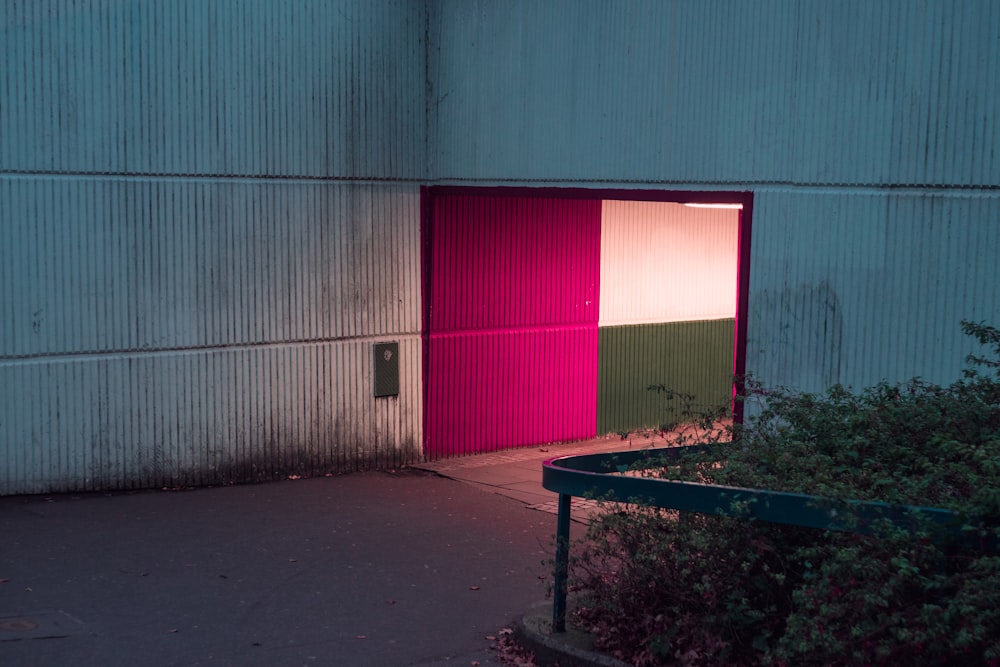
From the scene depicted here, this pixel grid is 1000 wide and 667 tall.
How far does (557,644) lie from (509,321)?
8.15 m

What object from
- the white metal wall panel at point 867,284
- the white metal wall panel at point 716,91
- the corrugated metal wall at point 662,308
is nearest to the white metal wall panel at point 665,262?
the corrugated metal wall at point 662,308

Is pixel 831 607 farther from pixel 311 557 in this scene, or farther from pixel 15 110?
pixel 15 110

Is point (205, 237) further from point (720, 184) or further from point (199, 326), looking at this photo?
point (720, 184)

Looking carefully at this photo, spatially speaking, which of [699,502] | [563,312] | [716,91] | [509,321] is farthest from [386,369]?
[699,502]

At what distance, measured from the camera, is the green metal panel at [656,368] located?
15.9 metres

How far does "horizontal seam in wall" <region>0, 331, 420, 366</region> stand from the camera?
1129 centimetres

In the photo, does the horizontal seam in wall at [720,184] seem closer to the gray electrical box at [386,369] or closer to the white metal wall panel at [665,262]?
the gray electrical box at [386,369]

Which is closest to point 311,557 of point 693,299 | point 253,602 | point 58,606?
point 253,602

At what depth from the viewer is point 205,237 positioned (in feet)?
39.8

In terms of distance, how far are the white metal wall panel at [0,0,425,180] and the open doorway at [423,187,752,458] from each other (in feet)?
4.48

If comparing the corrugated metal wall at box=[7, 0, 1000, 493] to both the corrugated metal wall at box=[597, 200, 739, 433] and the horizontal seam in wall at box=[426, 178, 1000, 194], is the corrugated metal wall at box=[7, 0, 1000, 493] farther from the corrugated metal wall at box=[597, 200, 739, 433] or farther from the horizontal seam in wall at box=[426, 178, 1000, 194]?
the corrugated metal wall at box=[597, 200, 739, 433]

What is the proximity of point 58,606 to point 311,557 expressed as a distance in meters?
2.17

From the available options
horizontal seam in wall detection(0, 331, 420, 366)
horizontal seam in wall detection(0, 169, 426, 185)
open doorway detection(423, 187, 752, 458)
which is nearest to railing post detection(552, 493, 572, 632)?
open doorway detection(423, 187, 752, 458)

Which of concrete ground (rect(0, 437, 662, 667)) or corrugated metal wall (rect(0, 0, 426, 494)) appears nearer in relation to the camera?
concrete ground (rect(0, 437, 662, 667))
